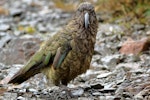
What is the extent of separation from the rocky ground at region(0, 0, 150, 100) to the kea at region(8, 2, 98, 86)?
11.2 inches

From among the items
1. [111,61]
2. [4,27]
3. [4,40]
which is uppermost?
[4,27]

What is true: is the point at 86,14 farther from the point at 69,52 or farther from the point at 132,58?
the point at 132,58

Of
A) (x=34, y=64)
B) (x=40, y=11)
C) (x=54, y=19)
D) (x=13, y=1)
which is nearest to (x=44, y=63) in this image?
(x=34, y=64)

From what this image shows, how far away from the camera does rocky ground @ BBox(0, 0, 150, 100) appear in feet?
23.4

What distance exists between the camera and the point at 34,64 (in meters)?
7.24

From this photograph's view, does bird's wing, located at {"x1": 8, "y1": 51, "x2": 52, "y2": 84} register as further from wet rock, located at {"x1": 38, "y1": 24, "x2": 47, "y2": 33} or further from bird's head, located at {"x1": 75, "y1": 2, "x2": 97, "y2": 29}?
wet rock, located at {"x1": 38, "y1": 24, "x2": 47, "y2": 33}

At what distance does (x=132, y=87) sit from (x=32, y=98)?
1280mm

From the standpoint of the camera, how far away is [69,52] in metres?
7.03

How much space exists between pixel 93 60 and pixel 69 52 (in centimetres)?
242

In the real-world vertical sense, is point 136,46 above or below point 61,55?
above

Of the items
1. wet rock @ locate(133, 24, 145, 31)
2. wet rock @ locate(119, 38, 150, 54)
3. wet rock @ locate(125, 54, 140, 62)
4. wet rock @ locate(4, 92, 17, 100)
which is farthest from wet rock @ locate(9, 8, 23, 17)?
wet rock @ locate(4, 92, 17, 100)

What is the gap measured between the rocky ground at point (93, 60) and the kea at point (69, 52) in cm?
28

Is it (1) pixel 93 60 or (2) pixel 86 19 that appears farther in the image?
(1) pixel 93 60

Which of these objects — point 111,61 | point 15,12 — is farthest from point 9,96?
point 15,12
